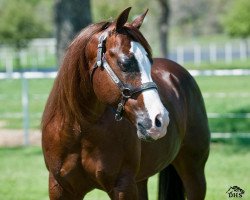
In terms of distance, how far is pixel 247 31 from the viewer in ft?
158

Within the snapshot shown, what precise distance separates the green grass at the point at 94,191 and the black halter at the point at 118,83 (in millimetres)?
3532

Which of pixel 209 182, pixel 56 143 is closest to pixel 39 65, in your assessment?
pixel 209 182

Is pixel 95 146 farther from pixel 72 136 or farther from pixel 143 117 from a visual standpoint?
pixel 143 117

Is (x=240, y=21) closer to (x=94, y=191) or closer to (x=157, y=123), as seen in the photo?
(x=94, y=191)

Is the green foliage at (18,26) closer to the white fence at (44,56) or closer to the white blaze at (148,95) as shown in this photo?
the white fence at (44,56)

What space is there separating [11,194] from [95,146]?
11.8ft

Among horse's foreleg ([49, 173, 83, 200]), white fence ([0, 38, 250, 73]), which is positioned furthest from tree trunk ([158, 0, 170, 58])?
horse's foreleg ([49, 173, 83, 200])

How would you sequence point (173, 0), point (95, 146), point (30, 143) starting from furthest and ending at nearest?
1. point (173, 0)
2. point (30, 143)
3. point (95, 146)

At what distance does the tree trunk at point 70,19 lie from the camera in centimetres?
1200

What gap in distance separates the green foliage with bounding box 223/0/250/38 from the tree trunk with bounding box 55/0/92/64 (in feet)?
122

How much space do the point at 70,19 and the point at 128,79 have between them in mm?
8550

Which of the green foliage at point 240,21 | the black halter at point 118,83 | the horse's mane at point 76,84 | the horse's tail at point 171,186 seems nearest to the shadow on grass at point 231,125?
the horse's tail at point 171,186

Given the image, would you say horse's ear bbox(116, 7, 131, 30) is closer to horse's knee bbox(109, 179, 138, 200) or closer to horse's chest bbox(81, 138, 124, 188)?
horse's chest bbox(81, 138, 124, 188)

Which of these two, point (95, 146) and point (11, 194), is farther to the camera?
point (11, 194)
